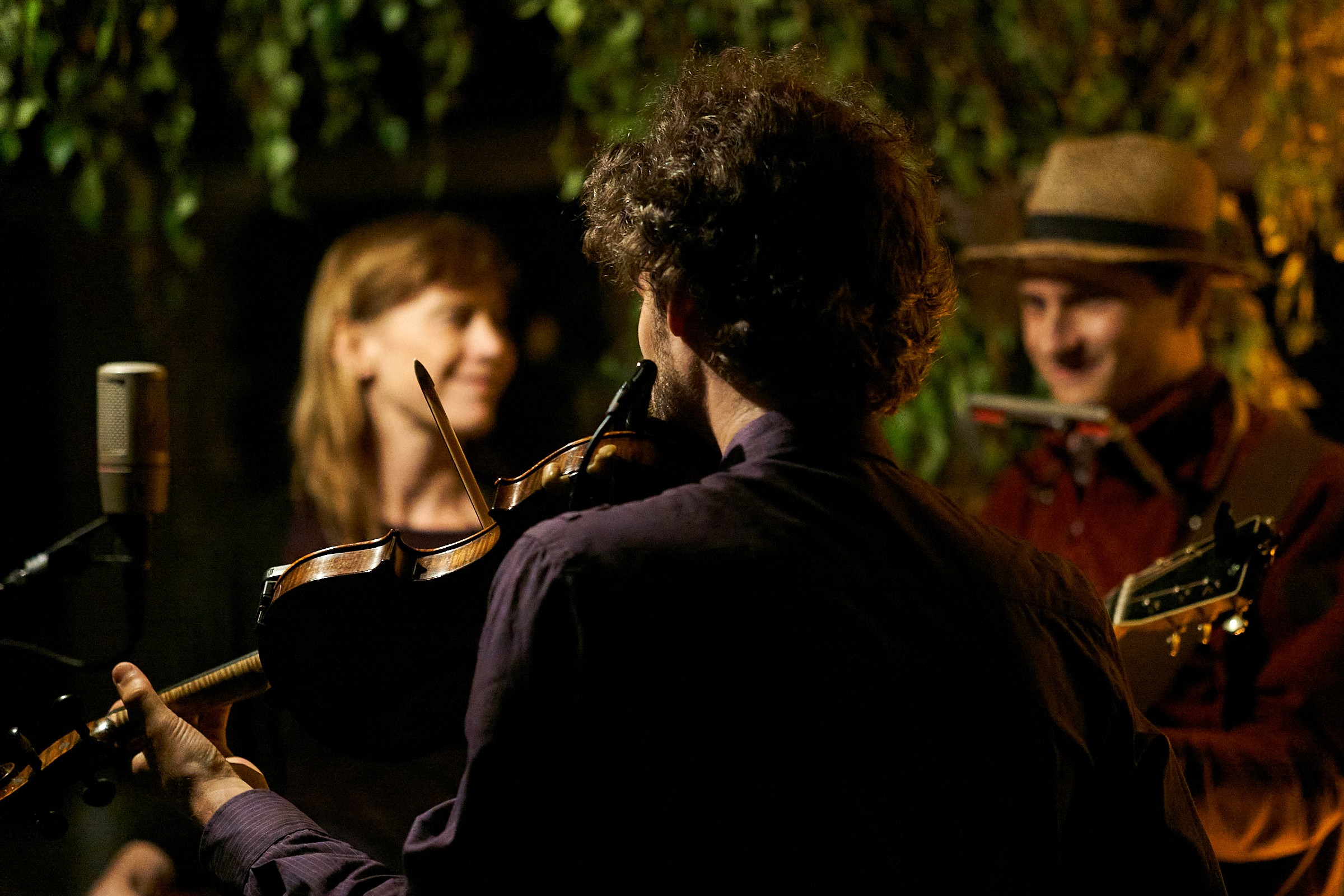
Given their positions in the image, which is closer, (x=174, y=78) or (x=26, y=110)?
(x=26, y=110)

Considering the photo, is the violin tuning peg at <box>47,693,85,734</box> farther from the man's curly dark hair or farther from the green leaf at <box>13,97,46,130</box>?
the green leaf at <box>13,97,46,130</box>

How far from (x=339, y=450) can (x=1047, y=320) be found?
1.60 metres

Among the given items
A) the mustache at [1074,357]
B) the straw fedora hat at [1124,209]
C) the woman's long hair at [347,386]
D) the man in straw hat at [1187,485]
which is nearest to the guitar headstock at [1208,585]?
the man in straw hat at [1187,485]

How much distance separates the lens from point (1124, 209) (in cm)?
240

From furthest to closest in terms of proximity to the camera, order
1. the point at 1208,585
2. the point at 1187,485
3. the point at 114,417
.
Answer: the point at 1187,485
the point at 1208,585
the point at 114,417

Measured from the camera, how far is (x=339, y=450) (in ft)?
9.15

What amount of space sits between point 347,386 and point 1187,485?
5.99 ft

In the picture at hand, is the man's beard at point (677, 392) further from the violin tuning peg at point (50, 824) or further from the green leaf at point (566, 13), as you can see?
the green leaf at point (566, 13)

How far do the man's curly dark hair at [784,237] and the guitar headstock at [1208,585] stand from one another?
72 centimetres

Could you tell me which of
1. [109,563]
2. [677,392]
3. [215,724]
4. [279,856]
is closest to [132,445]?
[109,563]

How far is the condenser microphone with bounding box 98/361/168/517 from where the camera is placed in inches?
59.7

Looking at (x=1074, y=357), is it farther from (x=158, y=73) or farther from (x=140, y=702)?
(x=158, y=73)

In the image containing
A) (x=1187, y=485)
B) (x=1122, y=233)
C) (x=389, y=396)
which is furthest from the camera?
(x=389, y=396)

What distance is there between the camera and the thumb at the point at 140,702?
123cm
